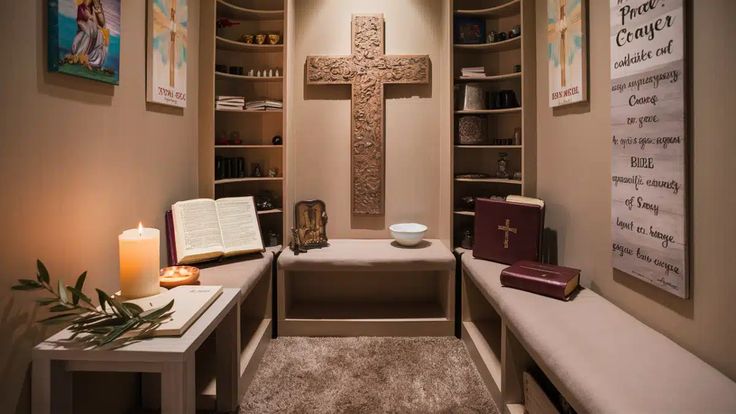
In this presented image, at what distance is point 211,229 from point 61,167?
1.02 metres

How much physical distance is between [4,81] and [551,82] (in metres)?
2.36

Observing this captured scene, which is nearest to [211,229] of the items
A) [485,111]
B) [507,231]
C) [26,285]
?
[26,285]

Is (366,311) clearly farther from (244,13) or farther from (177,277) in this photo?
(244,13)

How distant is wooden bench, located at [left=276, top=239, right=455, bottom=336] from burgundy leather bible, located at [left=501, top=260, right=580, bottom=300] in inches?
28.5

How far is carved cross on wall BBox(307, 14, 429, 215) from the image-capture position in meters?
3.18

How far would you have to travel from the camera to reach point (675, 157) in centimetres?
142

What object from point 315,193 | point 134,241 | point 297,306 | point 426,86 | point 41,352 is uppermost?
point 426,86

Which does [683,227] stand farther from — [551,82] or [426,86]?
[426,86]

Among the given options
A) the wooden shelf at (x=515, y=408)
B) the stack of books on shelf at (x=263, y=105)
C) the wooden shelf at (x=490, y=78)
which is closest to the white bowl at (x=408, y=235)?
the wooden shelf at (x=490, y=78)

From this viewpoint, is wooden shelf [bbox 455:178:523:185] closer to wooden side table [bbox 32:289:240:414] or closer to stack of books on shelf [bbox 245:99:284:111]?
stack of books on shelf [bbox 245:99:284:111]

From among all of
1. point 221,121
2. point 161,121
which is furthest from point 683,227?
point 221,121

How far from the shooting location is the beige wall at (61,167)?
1.21m

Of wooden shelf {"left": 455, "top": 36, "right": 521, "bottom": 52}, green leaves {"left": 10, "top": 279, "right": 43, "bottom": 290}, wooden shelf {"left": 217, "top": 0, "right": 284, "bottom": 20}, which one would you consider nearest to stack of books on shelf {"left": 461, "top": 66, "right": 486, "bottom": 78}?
wooden shelf {"left": 455, "top": 36, "right": 521, "bottom": 52}

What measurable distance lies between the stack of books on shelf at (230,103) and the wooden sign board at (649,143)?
7.31 feet
